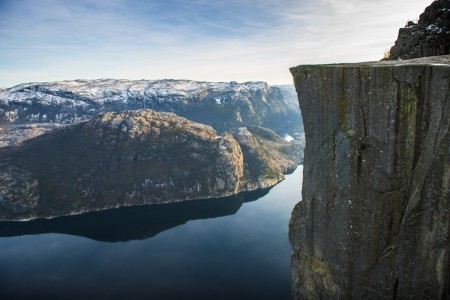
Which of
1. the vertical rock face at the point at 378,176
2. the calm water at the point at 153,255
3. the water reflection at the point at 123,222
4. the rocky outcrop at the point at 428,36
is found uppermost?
the rocky outcrop at the point at 428,36

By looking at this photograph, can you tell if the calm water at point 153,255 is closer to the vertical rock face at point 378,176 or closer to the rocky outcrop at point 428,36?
the vertical rock face at point 378,176

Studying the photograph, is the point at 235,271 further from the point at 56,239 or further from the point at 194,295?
the point at 56,239

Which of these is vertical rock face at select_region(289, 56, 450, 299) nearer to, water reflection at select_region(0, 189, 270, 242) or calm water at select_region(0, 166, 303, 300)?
calm water at select_region(0, 166, 303, 300)

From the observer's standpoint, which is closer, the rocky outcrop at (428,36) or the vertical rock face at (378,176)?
the vertical rock face at (378,176)

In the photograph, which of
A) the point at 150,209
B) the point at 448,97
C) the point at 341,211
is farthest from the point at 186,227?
the point at 448,97

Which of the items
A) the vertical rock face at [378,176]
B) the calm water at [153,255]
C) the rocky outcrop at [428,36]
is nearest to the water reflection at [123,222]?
the calm water at [153,255]

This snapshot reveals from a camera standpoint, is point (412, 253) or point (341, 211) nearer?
point (412, 253)
